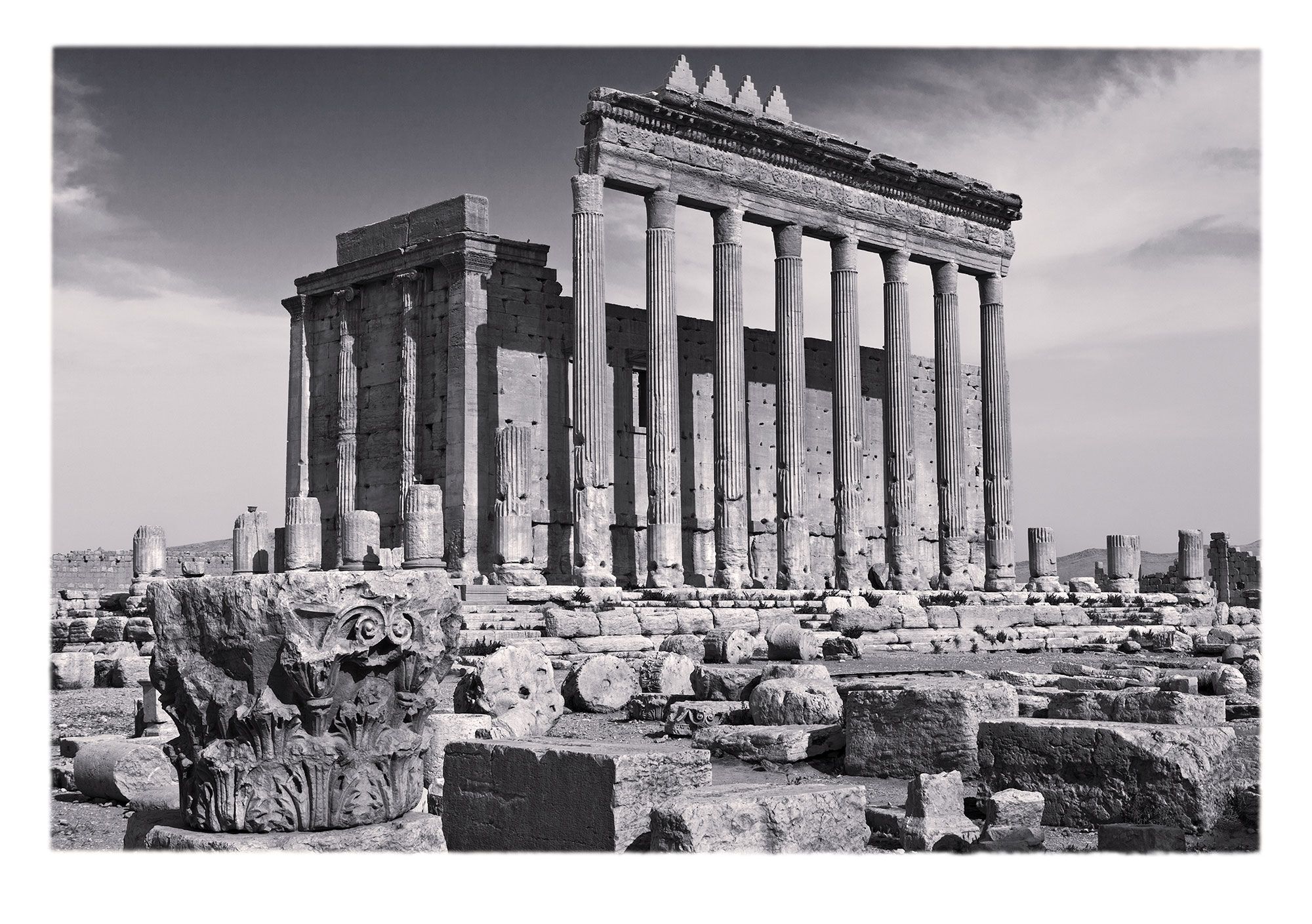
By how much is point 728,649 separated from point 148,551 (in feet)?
47.9

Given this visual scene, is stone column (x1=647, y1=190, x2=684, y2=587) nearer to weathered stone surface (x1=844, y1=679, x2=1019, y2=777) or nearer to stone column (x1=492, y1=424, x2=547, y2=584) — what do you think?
stone column (x1=492, y1=424, x2=547, y2=584)

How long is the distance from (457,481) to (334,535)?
3.80 meters

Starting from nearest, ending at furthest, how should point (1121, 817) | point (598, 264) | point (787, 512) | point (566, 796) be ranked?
point (566, 796) < point (1121, 817) < point (598, 264) < point (787, 512)

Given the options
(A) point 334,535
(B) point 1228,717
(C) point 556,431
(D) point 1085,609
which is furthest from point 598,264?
(B) point 1228,717

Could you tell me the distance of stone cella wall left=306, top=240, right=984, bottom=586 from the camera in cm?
2855

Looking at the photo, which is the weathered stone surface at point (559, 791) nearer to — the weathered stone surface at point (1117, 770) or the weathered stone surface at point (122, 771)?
the weathered stone surface at point (1117, 770)

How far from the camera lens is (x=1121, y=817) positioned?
Result: 7.34 m

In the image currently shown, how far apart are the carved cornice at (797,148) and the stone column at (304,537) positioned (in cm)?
875

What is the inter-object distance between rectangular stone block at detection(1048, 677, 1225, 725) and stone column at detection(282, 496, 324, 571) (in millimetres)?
18586

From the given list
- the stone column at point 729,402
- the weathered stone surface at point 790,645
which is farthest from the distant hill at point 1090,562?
the weathered stone surface at point 790,645

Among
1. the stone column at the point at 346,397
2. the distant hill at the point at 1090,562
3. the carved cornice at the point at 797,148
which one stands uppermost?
the carved cornice at the point at 797,148

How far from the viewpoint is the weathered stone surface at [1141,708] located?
9555 millimetres

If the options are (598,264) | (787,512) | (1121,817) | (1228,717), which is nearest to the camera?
(1121,817)

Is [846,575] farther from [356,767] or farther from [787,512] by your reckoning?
[356,767]
